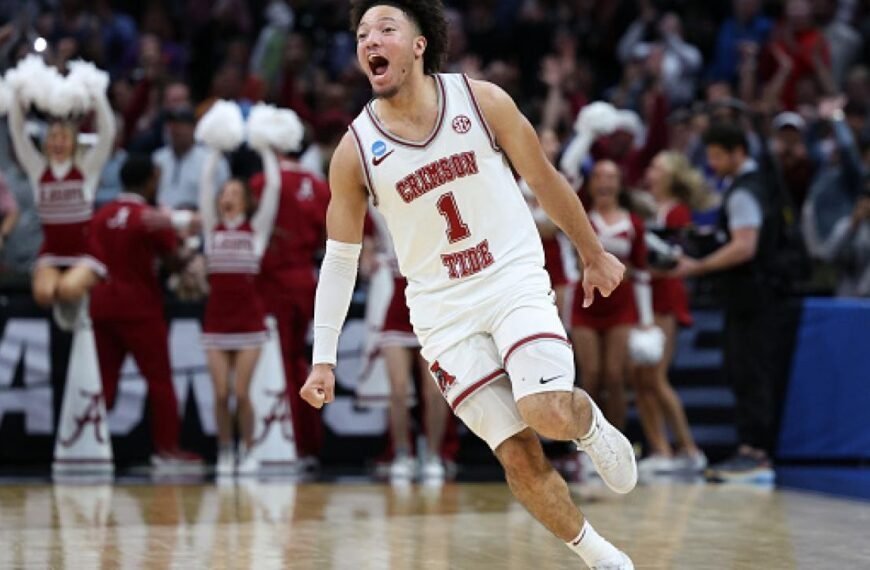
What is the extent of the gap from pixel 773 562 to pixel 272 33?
1037cm

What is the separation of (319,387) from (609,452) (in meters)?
1.15

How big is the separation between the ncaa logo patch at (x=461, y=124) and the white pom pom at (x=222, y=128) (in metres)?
5.60

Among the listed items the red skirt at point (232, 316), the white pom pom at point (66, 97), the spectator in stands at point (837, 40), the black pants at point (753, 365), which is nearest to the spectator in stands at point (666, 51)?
the spectator in stands at point (837, 40)

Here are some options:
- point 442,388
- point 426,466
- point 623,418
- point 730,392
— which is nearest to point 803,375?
point 730,392

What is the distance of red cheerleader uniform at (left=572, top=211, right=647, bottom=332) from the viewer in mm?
11680

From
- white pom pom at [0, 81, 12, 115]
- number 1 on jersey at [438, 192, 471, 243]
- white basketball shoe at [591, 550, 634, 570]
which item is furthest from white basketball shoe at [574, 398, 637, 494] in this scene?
white pom pom at [0, 81, 12, 115]

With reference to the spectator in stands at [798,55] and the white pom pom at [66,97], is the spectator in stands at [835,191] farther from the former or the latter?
the white pom pom at [66,97]

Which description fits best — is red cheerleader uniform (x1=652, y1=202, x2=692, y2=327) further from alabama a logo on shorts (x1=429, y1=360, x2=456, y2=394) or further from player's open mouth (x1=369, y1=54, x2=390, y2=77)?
player's open mouth (x1=369, y1=54, x2=390, y2=77)

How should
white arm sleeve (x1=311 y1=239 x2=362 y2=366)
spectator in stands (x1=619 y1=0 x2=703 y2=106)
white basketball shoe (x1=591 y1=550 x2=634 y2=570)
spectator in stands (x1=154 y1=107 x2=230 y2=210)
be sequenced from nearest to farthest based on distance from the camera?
white basketball shoe (x1=591 y1=550 x2=634 y2=570)
white arm sleeve (x1=311 y1=239 x2=362 y2=366)
spectator in stands (x1=154 y1=107 x2=230 y2=210)
spectator in stands (x1=619 y1=0 x2=703 y2=106)

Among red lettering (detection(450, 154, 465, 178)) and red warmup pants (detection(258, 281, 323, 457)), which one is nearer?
red lettering (detection(450, 154, 465, 178))

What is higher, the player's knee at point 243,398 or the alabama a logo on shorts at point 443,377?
the alabama a logo on shorts at point 443,377

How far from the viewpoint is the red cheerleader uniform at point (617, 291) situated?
38.3 feet

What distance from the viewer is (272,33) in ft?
53.8

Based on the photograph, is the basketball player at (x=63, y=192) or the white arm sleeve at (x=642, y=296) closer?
the basketball player at (x=63, y=192)
